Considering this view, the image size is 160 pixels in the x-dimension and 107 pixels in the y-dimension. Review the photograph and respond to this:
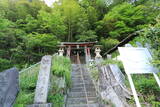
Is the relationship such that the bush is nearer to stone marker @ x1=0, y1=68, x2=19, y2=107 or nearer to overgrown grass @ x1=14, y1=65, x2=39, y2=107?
overgrown grass @ x1=14, y1=65, x2=39, y2=107

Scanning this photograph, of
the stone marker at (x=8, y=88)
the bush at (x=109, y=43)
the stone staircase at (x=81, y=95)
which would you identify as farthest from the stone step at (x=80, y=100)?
the bush at (x=109, y=43)

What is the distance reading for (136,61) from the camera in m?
2.73

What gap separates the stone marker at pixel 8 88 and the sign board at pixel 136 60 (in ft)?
10.1

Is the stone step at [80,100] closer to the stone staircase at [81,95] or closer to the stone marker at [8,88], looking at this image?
the stone staircase at [81,95]

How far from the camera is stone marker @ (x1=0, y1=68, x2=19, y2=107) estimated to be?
302cm

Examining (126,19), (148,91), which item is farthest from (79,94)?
(126,19)

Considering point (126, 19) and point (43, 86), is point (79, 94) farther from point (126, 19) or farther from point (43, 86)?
point (126, 19)

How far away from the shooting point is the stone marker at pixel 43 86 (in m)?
3.63

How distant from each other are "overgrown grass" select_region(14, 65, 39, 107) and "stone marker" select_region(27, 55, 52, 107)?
0.97ft

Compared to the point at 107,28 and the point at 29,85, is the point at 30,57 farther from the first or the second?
the point at 107,28

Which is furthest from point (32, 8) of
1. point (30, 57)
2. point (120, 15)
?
point (120, 15)

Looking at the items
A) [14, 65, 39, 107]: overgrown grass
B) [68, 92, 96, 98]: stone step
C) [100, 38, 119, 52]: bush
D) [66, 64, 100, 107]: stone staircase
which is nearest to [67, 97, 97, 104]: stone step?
[66, 64, 100, 107]: stone staircase

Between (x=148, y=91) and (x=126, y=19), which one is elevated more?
(x=126, y=19)

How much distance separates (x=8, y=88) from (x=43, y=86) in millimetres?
1064
